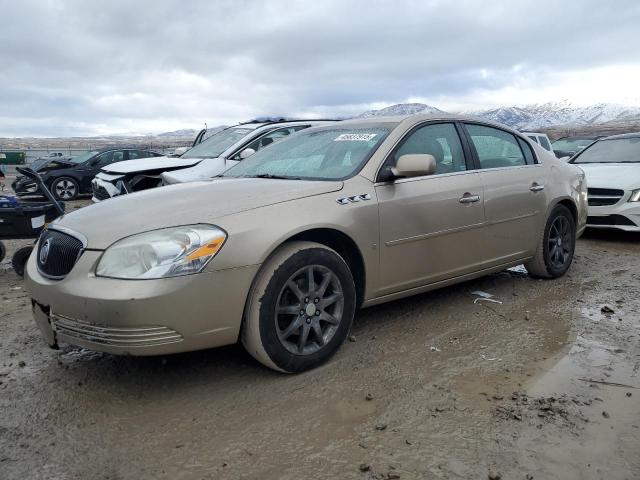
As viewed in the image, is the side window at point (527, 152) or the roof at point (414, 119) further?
the side window at point (527, 152)

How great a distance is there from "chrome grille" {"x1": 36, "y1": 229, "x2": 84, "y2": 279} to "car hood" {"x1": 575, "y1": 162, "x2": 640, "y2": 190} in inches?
268

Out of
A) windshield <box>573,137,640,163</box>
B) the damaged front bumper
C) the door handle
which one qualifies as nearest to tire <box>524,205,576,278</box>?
the door handle

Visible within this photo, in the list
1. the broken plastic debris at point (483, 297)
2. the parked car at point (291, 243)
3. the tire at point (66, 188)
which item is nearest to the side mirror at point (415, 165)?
the parked car at point (291, 243)

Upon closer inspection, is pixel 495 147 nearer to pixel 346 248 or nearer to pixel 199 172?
pixel 346 248

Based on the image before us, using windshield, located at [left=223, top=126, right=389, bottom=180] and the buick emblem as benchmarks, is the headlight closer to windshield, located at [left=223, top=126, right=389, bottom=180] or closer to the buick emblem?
the buick emblem

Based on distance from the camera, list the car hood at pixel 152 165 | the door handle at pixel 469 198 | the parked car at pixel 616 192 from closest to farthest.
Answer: the door handle at pixel 469 198 < the parked car at pixel 616 192 < the car hood at pixel 152 165

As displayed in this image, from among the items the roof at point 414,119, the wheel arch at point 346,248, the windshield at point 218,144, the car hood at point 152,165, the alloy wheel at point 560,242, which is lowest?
the alloy wheel at point 560,242

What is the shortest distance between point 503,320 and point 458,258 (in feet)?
1.96

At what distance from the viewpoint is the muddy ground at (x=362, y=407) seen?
94.2 inches

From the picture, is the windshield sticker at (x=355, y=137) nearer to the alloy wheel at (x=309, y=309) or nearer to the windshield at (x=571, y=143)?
the alloy wheel at (x=309, y=309)

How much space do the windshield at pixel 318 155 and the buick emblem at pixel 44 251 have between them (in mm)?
1447

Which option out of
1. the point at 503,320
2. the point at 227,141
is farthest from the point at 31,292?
the point at 227,141

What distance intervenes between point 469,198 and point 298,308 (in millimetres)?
1746

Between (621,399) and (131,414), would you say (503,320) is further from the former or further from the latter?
(131,414)
